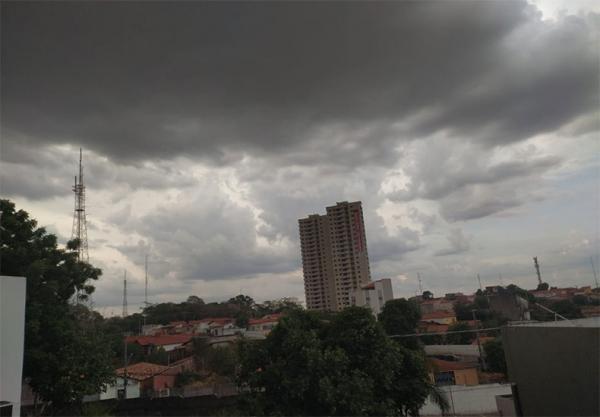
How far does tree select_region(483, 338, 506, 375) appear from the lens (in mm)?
22586

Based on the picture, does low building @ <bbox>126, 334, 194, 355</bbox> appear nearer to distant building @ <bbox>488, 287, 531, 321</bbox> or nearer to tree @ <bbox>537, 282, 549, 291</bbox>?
distant building @ <bbox>488, 287, 531, 321</bbox>

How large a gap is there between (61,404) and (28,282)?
297cm

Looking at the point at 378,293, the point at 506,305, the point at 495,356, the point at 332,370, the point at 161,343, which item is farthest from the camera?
the point at 378,293

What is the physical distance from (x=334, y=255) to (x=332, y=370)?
58.7 meters

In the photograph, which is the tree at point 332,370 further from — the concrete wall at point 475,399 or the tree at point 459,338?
the tree at point 459,338

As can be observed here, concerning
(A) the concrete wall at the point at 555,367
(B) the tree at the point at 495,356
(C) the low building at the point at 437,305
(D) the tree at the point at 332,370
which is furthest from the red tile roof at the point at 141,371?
(C) the low building at the point at 437,305

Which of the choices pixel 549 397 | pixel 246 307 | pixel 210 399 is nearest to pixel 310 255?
pixel 246 307

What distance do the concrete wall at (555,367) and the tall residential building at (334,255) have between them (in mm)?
54553

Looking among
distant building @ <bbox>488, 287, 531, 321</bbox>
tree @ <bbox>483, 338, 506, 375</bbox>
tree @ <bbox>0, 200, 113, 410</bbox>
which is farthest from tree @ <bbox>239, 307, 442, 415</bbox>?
distant building @ <bbox>488, 287, 531, 321</bbox>

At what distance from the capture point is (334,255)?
67.2m

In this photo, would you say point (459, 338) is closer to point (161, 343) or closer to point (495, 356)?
point (495, 356)

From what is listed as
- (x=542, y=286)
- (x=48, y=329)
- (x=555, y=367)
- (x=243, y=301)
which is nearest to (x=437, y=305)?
(x=542, y=286)

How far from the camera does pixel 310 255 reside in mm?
69750

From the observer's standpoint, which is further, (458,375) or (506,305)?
(506,305)
